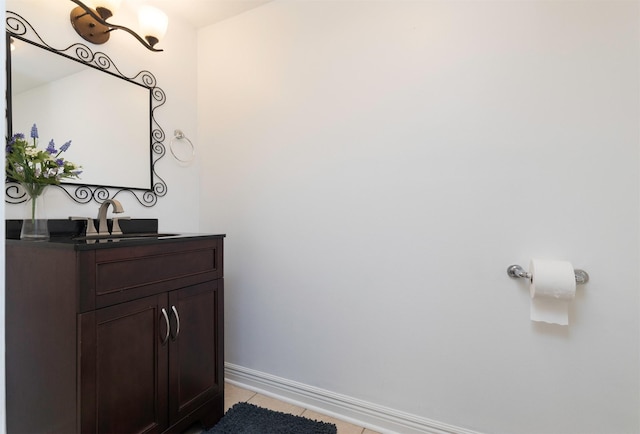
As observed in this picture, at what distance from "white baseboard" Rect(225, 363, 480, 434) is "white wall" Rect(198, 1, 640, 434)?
0.13 feet

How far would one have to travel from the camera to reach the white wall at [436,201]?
3.90 feet

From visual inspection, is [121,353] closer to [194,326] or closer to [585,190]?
[194,326]

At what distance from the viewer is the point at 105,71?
1609 millimetres

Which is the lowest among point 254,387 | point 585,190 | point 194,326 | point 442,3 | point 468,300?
point 254,387

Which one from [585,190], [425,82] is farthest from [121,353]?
[585,190]

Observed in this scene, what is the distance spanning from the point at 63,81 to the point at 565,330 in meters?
2.37

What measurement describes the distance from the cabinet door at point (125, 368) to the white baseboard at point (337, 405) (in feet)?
2.12

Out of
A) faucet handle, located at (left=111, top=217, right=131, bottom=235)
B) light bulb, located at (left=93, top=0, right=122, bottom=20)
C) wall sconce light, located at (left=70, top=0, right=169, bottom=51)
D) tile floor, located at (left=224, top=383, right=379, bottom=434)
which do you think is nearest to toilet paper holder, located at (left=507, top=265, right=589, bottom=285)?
tile floor, located at (left=224, top=383, right=379, bottom=434)

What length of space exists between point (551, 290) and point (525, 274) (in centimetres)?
12

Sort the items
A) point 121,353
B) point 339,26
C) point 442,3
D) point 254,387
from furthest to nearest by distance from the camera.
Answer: point 254,387 → point 339,26 → point 442,3 → point 121,353

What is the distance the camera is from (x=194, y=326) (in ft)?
4.72

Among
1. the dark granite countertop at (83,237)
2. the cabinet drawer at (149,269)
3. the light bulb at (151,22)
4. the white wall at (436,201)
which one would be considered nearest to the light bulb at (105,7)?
the light bulb at (151,22)

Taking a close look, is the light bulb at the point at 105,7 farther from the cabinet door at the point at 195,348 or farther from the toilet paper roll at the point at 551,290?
the toilet paper roll at the point at 551,290

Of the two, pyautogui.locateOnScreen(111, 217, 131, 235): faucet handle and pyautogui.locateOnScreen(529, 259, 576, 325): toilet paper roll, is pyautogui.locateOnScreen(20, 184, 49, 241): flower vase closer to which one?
pyautogui.locateOnScreen(111, 217, 131, 235): faucet handle
